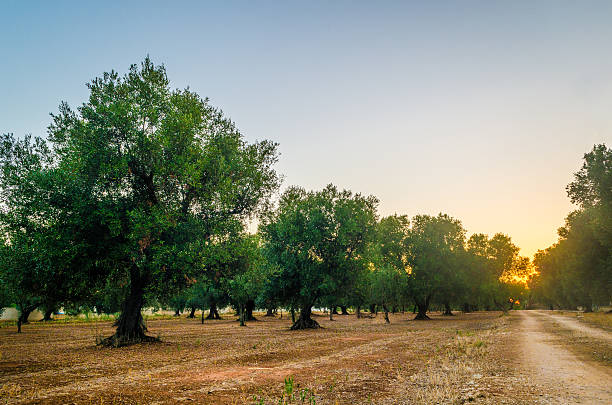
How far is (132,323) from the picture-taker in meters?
26.1

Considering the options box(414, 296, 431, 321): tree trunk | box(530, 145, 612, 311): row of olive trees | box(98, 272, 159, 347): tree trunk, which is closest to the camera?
box(98, 272, 159, 347): tree trunk

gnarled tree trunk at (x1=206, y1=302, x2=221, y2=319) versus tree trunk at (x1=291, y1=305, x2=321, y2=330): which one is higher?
tree trunk at (x1=291, y1=305, x2=321, y2=330)

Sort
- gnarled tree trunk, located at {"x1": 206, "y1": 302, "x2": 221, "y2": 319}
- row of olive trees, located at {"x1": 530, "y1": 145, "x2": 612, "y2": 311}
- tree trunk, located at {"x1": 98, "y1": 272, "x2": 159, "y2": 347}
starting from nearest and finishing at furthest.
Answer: tree trunk, located at {"x1": 98, "y1": 272, "x2": 159, "y2": 347} < row of olive trees, located at {"x1": 530, "y1": 145, "x2": 612, "y2": 311} < gnarled tree trunk, located at {"x1": 206, "y1": 302, "x2": 221, "y2": 319}

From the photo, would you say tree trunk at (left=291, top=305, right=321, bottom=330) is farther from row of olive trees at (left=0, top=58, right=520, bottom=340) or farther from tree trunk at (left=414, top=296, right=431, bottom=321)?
tree trunk at (left=414, top=296, right=431, bottom=321)

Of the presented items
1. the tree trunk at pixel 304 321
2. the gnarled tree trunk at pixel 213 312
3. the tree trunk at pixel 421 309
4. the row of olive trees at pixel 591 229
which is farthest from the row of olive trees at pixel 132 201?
the gnarled tree trunk at pixel 213 312

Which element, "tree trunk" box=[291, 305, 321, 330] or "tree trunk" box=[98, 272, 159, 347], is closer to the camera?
"tree trunk" box=[98, 272, 159, 347]

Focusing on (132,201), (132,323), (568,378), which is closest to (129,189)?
(132,201)

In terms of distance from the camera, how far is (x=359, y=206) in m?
46.7

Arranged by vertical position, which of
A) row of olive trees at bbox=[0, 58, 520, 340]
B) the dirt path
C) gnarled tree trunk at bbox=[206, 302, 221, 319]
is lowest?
gnarled tree trunk at bbox=[206, 302, 221, 319]

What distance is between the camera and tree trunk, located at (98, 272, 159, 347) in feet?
83.3

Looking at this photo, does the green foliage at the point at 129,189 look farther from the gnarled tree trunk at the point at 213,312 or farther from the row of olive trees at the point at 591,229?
the gnarled tree trunk at the point at 213,312

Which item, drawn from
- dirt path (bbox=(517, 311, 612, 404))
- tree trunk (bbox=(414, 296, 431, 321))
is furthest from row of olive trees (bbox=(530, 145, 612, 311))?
tree trunk (bbox=(414, 296, 431, 321))

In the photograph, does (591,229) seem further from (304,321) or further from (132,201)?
(132,201)

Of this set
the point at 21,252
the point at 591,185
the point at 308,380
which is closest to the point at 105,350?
the point at 21,252
